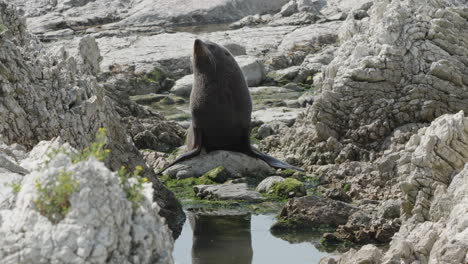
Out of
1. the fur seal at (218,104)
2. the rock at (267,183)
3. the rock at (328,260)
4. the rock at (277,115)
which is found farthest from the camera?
the rock at (277,115)

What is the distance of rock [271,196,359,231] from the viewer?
457 inches

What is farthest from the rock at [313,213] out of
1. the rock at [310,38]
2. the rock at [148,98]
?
the rock at [310,38]

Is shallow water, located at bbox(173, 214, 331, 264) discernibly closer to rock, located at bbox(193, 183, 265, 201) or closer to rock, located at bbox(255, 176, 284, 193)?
rock, located at bbox(193, 183, 265, 201)

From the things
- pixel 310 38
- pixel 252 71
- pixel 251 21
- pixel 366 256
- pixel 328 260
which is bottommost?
pixel 251 21

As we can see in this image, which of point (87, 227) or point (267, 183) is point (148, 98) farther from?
point (87, 227)

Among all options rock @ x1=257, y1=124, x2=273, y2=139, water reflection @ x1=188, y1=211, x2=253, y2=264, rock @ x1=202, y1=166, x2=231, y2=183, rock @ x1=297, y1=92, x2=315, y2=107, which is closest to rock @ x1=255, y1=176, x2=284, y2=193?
rock @ x1=202, y1=166, x2=231, y2=183

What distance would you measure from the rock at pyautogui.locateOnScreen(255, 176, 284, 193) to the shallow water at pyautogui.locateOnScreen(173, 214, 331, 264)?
4.31ft

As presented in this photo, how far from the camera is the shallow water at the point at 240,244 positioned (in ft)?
34.2

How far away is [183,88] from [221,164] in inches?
372

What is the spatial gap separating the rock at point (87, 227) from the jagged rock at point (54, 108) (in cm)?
520

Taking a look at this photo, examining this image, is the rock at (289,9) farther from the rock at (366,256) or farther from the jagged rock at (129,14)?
the rock at (366,256)

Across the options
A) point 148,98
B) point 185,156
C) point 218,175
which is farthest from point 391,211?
point 148,98

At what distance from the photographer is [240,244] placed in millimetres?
11125

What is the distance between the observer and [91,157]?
560 centimetres
